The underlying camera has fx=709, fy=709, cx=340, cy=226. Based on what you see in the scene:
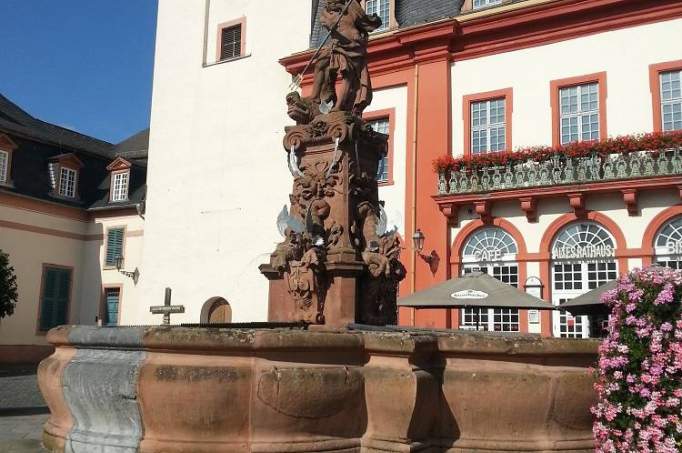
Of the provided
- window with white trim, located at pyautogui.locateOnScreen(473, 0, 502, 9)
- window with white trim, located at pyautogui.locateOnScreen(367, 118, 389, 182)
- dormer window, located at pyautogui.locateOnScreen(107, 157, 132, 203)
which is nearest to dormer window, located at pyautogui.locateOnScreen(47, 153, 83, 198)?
dormer window, located at pyautogui.locateOnScreen(107, 157, 132, 203)

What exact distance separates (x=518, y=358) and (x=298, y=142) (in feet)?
12.5

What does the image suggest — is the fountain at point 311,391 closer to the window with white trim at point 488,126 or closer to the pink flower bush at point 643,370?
the pink flower bush at point 643,370

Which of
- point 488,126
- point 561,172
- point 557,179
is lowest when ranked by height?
point 557,179

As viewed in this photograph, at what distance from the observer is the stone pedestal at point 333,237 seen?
23.1 feet

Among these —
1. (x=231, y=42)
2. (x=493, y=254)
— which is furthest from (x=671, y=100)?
(x=231, y=42)

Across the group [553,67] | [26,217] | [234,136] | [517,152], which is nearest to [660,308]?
[517,152]

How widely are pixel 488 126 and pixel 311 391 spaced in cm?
1561

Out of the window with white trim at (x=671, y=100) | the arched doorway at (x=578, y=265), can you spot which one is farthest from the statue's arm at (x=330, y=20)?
the window with white trim at (x=671, y=100)

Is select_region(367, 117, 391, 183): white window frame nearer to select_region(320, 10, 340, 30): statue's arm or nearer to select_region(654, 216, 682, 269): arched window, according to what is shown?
select_region(654, 216, 682, 269): arched window

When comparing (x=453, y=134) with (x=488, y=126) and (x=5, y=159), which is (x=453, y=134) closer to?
(x=488, y=126)

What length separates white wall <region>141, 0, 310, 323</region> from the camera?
22.8 meters

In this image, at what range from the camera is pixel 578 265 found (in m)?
17.4

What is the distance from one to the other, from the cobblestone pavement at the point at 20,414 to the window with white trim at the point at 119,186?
38.8 feet

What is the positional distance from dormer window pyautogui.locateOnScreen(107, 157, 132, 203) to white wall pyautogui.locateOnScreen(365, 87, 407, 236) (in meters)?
14.0
